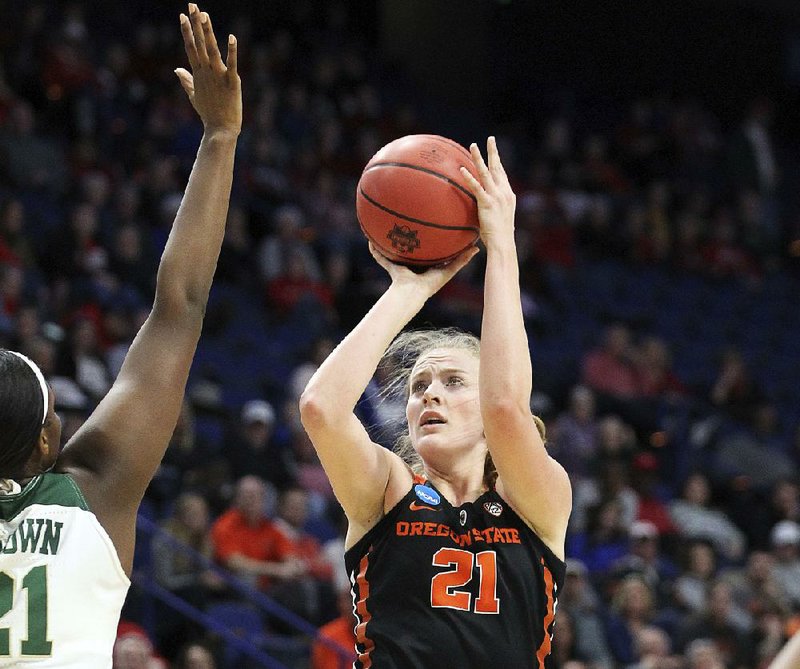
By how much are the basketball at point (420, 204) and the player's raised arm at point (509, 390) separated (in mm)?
63

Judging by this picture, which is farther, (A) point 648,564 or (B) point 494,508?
(A) point 648,564

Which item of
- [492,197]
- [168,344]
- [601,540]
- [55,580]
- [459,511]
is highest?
[492,197]

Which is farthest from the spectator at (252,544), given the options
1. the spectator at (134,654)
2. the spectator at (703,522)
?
the spectator at (703,522)

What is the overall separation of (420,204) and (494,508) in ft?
2.50

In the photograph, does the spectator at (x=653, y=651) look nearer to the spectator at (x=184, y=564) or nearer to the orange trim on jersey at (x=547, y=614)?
the spectator at (x=184, y=564)

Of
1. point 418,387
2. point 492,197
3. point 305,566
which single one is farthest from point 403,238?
point 305,566

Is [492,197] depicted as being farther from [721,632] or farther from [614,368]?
[614,368]

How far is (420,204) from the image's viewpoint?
3279 mm

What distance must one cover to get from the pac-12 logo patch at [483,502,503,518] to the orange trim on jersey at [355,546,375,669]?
30cm

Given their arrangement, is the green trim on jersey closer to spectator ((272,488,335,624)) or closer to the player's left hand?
the player's left hand

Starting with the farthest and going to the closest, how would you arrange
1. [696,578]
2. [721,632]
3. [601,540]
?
[696,578], [601,540], [721,632]

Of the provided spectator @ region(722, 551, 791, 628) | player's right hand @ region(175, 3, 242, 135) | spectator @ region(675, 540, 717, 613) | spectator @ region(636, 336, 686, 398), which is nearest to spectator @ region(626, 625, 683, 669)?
spectator @ region(675, 540, 717, 613)

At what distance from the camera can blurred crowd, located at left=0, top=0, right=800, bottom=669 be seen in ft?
29.0

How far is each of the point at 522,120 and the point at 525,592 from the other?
15.2m
